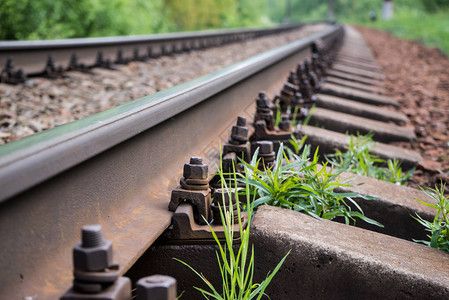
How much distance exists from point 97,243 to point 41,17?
10650 millimetres

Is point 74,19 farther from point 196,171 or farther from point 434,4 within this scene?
point 434,4

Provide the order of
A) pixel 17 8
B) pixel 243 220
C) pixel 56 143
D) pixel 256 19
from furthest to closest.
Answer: pixel 256 19 → pixel 17 8 → pixel 243 220 → pixel 56 143

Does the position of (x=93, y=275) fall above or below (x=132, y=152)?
below

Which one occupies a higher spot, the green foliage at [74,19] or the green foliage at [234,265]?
the green foliage at [74,19]

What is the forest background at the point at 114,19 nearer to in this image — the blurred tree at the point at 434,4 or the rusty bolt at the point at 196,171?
the rusty bolt at the point at 196,171

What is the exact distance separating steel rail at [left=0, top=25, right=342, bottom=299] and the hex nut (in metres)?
0.13

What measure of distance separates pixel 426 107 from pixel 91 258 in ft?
16.4

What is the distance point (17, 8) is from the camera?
10.4m

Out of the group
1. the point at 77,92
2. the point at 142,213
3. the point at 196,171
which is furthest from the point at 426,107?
the point at 142,213

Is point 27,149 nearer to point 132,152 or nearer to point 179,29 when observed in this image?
point 132,152

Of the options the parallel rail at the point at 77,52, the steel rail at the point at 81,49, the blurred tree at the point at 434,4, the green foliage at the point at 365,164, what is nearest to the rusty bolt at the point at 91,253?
the green foliage at the point at 365,164

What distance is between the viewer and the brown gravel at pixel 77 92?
340 centimetres

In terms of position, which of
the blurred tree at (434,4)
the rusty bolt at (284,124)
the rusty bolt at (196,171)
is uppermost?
the blurred tree at (434,4)

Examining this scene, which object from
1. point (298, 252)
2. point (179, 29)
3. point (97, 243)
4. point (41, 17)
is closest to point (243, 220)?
point (298, 252)
